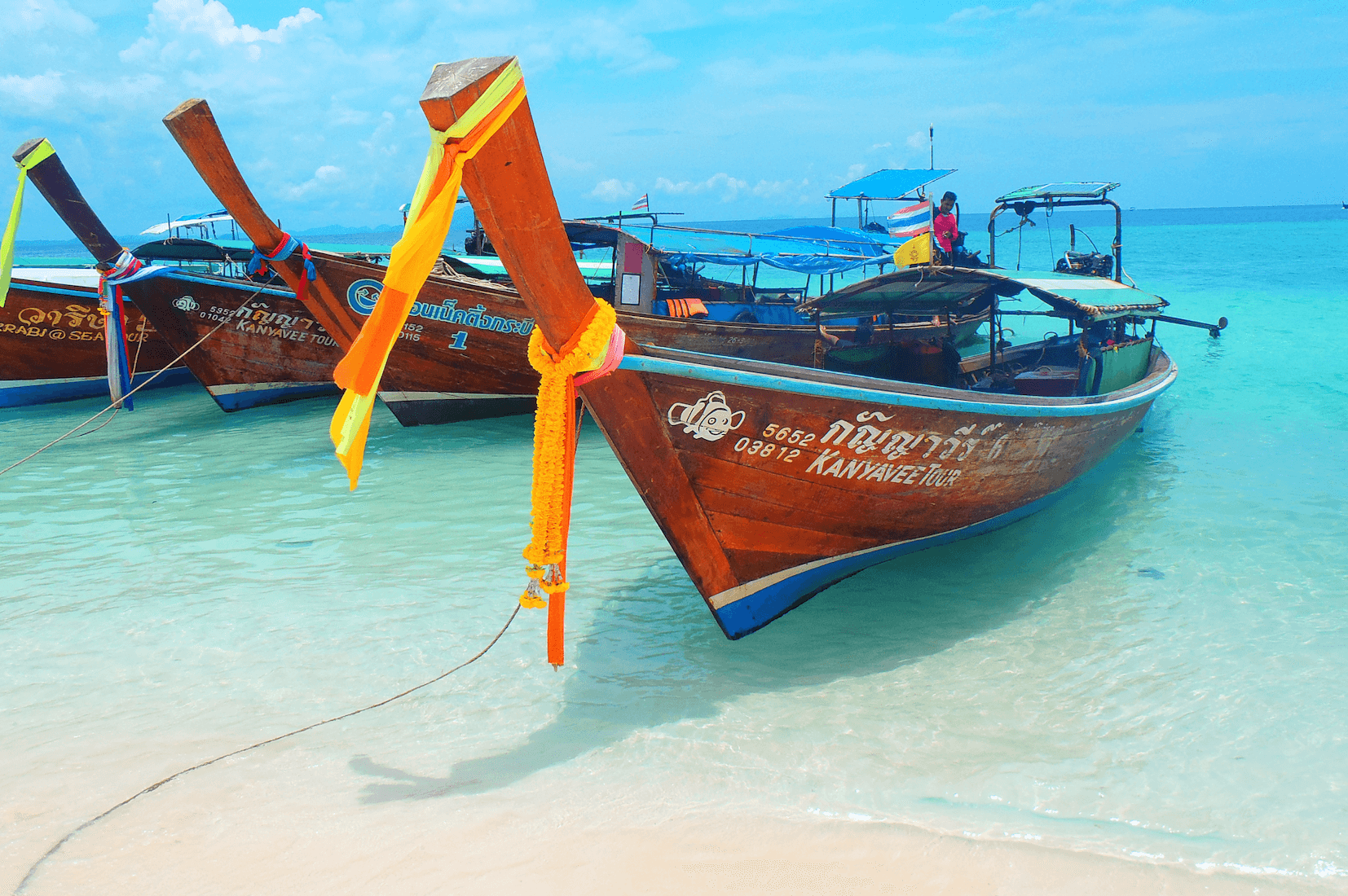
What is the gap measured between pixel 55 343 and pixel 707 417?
40.7 feet

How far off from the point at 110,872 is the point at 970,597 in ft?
15.3

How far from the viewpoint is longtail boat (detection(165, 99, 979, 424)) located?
8.90 m

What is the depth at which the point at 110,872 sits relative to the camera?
299cm

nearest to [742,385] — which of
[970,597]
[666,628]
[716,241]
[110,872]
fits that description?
[666,628]

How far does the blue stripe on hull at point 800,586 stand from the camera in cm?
461

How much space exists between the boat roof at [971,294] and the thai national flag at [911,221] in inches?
46.1

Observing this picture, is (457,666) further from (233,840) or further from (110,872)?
(110,872)

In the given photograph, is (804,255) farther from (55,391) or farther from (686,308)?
(55,391)

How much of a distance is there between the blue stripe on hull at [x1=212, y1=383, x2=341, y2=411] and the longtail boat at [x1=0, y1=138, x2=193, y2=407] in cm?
125

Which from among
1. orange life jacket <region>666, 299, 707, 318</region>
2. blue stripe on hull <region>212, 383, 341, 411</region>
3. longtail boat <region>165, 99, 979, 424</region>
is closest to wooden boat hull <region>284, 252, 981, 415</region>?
longtail boat <region>165, 99, 979, 424</region>

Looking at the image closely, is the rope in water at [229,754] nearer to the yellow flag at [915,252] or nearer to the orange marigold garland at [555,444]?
the orange marigold garland at [555,444]

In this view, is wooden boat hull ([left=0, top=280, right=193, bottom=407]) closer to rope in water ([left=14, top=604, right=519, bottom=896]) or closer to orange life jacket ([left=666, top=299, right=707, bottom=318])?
orange life jacket ([left=666, top=299, right=707, bottom=318])

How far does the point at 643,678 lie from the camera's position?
4.41 meters

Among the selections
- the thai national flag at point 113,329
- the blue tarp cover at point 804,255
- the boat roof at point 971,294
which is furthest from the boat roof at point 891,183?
the thai national flag at point 113,329
